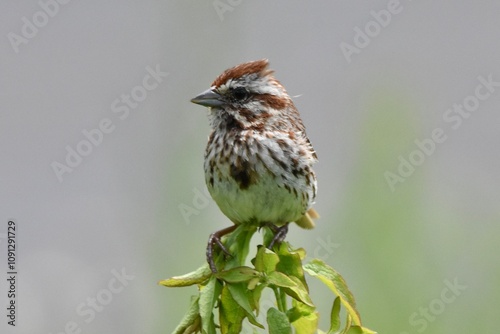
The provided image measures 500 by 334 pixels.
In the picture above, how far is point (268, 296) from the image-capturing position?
3105 millimetres

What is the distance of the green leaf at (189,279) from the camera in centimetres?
206

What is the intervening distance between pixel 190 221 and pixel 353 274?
1.93ft

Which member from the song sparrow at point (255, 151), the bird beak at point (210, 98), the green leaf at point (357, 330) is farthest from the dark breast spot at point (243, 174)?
the green leaf at point (357, 330)

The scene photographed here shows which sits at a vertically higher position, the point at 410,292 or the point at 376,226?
the point at 376,226

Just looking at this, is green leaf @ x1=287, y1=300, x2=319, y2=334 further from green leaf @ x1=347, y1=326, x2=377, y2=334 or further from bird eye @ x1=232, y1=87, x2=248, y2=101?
bird eye @ x1=232, y1=87, x2=248, y2=101

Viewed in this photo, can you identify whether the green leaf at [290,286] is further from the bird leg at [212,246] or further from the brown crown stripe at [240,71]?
the brown crown stripe at [240,71]

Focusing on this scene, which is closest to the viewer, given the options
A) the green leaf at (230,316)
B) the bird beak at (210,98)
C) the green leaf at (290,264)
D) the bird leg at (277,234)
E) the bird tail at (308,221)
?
the green leaf at (230,316)

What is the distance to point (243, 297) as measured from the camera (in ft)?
6.64

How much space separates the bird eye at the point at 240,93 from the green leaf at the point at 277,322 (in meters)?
1.19

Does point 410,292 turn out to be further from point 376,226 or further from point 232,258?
point 232,258

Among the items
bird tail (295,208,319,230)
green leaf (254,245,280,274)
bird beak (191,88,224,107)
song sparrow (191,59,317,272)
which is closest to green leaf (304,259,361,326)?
green leaf (254,245,280,274)

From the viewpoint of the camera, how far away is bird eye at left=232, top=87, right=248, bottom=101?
2984mm

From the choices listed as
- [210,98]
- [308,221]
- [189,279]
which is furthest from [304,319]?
[308,221]

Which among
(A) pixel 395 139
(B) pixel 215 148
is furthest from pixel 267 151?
(A) pixel 395 139
